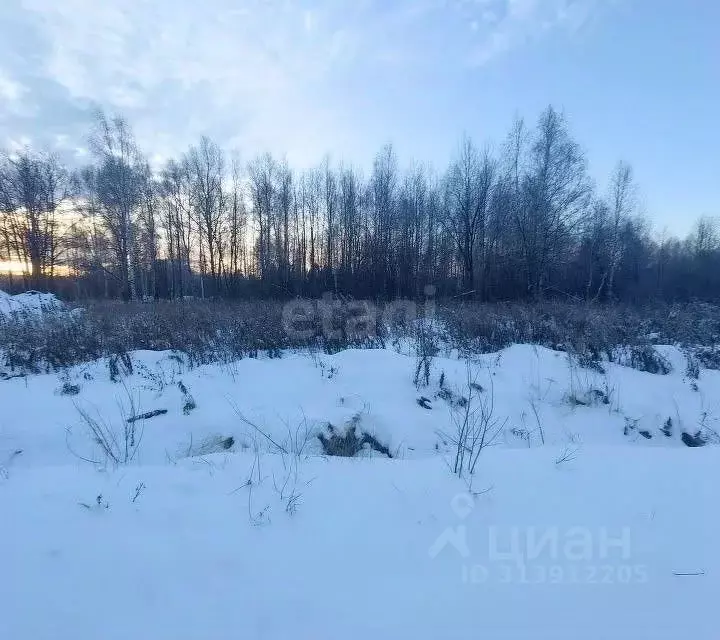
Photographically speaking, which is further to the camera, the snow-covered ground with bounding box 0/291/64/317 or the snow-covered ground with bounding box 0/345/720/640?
the snow-covered ground with bounding box 0/291/64/317

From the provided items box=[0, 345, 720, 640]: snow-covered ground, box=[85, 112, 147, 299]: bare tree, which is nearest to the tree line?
box=[85, 112, 147, 299]: bare tree

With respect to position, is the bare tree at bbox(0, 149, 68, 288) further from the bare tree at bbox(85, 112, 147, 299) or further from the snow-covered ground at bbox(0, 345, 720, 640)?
the snow-covered ground at bbox(0, 345, 720, 640)

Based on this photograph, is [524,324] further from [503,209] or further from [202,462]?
[503,209]

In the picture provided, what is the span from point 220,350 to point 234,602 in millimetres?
6101

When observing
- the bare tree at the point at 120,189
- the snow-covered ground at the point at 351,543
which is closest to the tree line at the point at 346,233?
the bare tree at the point at 120,189

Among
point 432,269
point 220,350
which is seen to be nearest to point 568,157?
point 432,269

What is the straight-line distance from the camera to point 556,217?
64.5 feet

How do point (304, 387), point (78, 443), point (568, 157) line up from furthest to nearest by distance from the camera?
point (568, 157), point (304, 387), point (78, 443)

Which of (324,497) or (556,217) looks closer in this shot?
(324,497)
